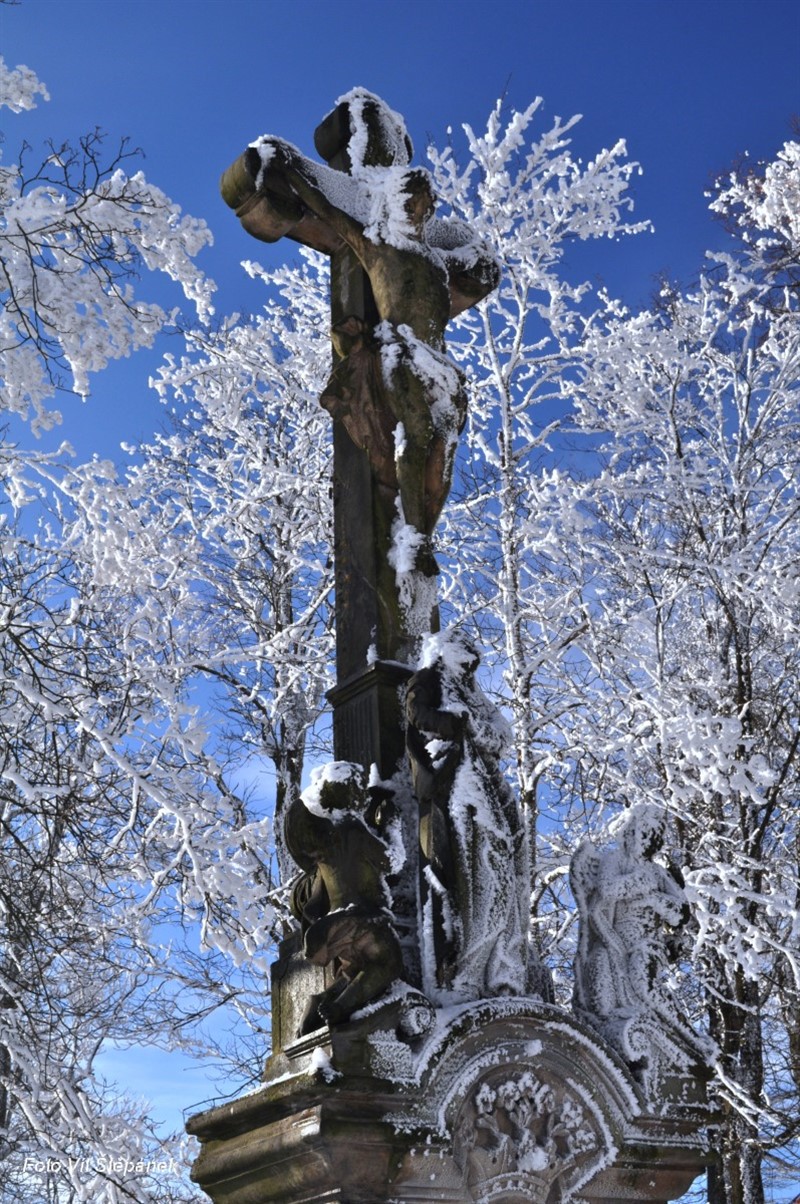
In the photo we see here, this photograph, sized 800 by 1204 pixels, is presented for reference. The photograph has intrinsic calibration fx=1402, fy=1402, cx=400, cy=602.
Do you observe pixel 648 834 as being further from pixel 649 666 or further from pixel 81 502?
pixel 649 666

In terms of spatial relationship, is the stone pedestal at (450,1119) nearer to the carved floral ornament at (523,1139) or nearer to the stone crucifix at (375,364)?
the carved floral ornament at (523,1139)

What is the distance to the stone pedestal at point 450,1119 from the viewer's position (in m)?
3.87

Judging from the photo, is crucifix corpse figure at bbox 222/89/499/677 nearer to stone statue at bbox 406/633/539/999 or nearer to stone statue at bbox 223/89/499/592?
stone statue at bbox 223/89/499/592

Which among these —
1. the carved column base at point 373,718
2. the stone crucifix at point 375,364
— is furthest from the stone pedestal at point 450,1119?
the stone crucifix at point 375,364

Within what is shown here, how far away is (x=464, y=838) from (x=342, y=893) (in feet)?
1.36

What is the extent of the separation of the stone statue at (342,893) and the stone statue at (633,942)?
77 cm

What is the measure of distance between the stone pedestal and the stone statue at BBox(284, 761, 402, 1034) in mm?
94

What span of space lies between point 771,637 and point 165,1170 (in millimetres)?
7480

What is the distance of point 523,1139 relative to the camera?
13.3 feet

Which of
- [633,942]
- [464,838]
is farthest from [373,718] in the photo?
[633,942]

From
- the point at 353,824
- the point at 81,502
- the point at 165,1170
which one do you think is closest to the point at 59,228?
the point at 81,502

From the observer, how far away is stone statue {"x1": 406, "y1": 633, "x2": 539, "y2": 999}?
425 cm

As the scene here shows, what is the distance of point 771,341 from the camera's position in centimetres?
1458

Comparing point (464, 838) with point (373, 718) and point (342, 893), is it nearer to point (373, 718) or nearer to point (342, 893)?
point (342, 893)
